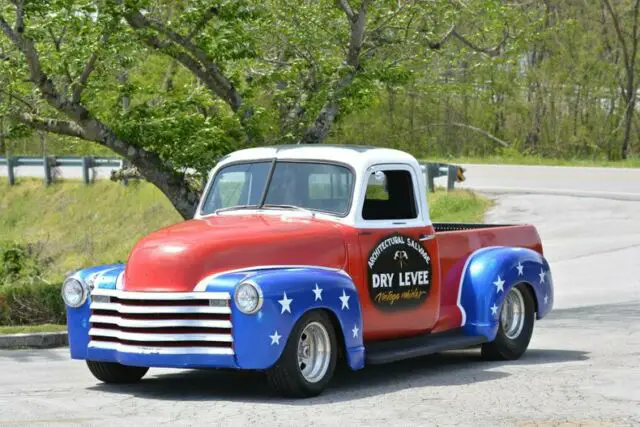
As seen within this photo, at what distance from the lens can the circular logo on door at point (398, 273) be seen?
35.4 ft

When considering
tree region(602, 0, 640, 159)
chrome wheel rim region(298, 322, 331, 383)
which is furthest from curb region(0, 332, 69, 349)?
tree region(602, 0, 640, 159)

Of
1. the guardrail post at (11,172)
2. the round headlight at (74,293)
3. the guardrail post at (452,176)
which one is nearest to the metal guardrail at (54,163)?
the guardrail post at (11,172)

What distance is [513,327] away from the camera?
12.5m

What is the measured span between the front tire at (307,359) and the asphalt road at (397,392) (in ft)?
0.41

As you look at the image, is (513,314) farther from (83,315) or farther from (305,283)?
(83,315)

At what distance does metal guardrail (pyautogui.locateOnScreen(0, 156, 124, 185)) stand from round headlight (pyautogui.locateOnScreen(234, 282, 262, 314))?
117ft

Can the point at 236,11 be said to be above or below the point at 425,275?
above

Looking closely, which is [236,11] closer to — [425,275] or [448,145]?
[425,275]

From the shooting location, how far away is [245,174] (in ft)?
37.4

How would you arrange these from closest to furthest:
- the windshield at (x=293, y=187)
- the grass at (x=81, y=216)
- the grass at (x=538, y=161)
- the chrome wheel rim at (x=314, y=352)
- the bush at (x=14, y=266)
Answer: the chrome wheel rim at (x=314, y=352) → the windshield at (x=293, y=187) → the bush at (x=14, y=266) → the grass at (x=81, y=216) → the grass at (x=538, y=161)

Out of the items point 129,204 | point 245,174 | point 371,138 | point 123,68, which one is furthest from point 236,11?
point 371,138

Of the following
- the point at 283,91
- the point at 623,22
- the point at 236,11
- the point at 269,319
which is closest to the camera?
the point at 269,319

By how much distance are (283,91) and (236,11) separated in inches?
71.9

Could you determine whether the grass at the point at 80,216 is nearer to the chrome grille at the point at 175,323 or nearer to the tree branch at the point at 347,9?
the tree branch at the point at 347,9
